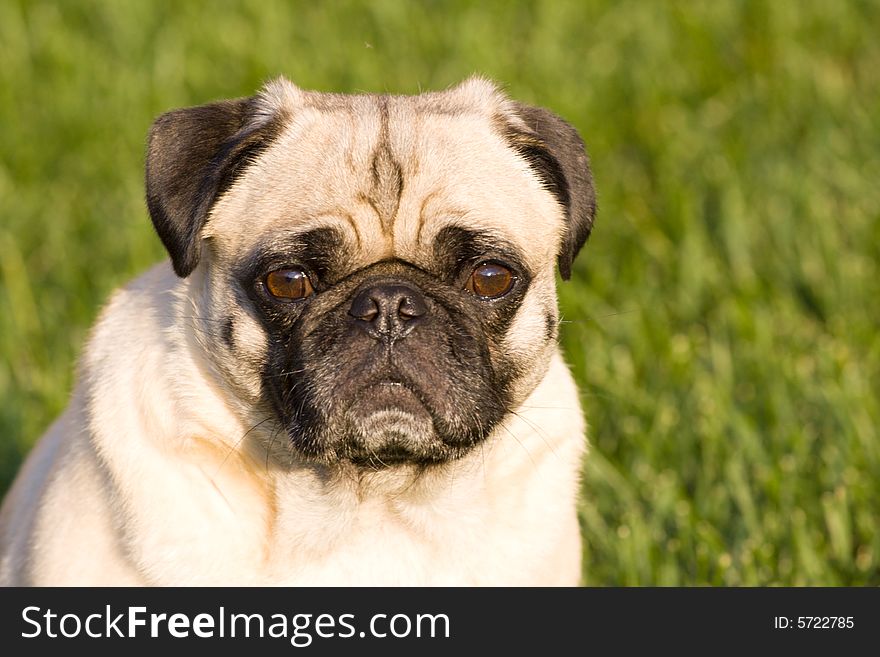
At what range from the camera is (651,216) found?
22.9 ft

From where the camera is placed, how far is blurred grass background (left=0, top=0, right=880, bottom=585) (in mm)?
5145

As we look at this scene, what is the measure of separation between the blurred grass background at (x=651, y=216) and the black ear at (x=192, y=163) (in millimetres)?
1992

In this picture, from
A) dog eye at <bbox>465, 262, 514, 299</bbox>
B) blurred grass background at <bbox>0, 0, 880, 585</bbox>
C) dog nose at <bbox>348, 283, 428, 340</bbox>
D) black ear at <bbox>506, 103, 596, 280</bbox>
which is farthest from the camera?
blurred grass background at <bbox>0, 0, 880, 585</bbox>

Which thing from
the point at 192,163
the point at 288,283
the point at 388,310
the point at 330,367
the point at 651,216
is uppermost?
the point at 651,216

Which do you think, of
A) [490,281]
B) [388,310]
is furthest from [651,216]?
[388,310]

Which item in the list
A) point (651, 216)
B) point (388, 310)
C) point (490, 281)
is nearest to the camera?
point (388, 310)

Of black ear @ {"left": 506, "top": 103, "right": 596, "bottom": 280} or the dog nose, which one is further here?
black ear @ {"left": 506, "top": 103, "right": 596, "bottom": 280}

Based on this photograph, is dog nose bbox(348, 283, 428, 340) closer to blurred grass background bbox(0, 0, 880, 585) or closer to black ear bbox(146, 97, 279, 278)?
black ear bbox(146, 97, 279, 278)

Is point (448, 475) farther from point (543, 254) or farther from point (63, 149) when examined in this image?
point (63, 149)

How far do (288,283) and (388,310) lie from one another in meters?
0.31

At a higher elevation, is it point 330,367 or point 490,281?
point 490,281

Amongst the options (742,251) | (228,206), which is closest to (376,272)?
(228,206)

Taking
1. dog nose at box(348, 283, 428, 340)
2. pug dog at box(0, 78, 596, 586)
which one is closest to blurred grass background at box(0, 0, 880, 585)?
pug dog at box(0, 78, 596, 586)

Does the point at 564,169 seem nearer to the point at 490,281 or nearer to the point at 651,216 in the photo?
the point at 490,281
